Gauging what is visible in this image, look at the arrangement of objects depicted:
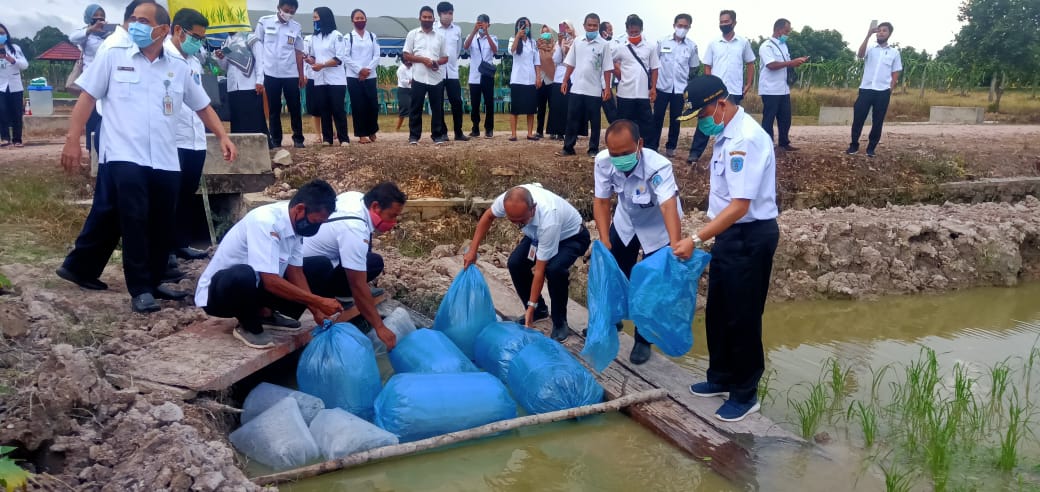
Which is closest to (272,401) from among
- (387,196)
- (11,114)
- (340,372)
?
(340,372)

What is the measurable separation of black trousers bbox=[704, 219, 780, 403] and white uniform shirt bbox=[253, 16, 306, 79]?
6095mm

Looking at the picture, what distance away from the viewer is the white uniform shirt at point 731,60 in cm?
870

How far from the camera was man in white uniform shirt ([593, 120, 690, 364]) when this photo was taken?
3967 millimetres

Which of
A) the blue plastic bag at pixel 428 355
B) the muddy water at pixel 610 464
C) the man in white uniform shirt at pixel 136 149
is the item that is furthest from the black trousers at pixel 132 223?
the muddy water at pixel 610 464

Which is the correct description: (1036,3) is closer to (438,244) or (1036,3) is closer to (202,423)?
(438,244)

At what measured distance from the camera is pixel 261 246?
3.71 metres

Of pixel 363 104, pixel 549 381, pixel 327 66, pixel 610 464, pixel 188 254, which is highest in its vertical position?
pixel 327 66

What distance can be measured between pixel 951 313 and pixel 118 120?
21.9ft

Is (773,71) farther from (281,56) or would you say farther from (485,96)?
(281,56)

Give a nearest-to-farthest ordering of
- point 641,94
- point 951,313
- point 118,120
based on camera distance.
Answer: point 118,120 < point 951,313 < point 641,94

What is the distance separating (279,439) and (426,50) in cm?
A: 637

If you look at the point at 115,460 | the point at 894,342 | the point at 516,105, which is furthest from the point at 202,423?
the point at 516,105

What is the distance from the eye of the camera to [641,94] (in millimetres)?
8438

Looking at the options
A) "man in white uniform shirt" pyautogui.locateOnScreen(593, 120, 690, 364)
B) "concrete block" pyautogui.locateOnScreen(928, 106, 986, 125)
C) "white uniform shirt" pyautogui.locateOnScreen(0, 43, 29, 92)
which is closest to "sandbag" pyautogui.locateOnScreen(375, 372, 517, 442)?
"man in white uniform shirt" pyautogui.locateOnScreen(593, 120, 690, 364)
